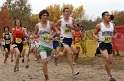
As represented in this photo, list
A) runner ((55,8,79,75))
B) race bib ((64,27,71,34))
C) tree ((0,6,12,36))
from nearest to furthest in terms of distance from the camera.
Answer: runner ((55,8,79,75)) < race bib ((64,27,71,34)) < tree ((0,6,12,36))

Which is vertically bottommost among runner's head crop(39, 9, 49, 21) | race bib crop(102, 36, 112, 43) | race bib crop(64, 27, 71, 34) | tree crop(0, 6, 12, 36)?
race bib crop(102, 36, 112, 43)

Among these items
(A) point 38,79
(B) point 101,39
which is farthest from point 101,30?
(A) point 38,79

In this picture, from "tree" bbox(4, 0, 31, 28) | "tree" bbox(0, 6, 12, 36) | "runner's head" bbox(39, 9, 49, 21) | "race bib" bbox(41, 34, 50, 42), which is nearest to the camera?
"runner's head" bbox(39, 9, 49, 21)

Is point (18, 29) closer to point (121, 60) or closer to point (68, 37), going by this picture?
point (68, 37)

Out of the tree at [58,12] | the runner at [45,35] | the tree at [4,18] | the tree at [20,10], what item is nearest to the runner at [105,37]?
the runner at [45,35]

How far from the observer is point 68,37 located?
10.5 m

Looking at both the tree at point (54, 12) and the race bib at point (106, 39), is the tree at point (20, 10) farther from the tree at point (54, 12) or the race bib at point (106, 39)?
the race bib at point (106, 39)

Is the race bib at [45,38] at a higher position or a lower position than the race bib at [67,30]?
lower

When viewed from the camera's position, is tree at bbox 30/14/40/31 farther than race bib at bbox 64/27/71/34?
Yes

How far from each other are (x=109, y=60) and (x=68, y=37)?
7.73ft

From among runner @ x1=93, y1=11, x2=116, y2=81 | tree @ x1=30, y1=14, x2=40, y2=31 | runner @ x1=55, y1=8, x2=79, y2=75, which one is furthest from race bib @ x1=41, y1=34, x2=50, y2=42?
tree @ x1=30, y1=14, x2=40, y2=31

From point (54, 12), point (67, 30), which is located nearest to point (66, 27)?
point (67, 30)

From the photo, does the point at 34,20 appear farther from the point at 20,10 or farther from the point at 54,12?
the point at 20,10

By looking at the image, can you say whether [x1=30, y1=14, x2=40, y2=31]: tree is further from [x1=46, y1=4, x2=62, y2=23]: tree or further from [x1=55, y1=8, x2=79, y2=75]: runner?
[x1=55, y1=8, x2=79, y2=75]: runner
